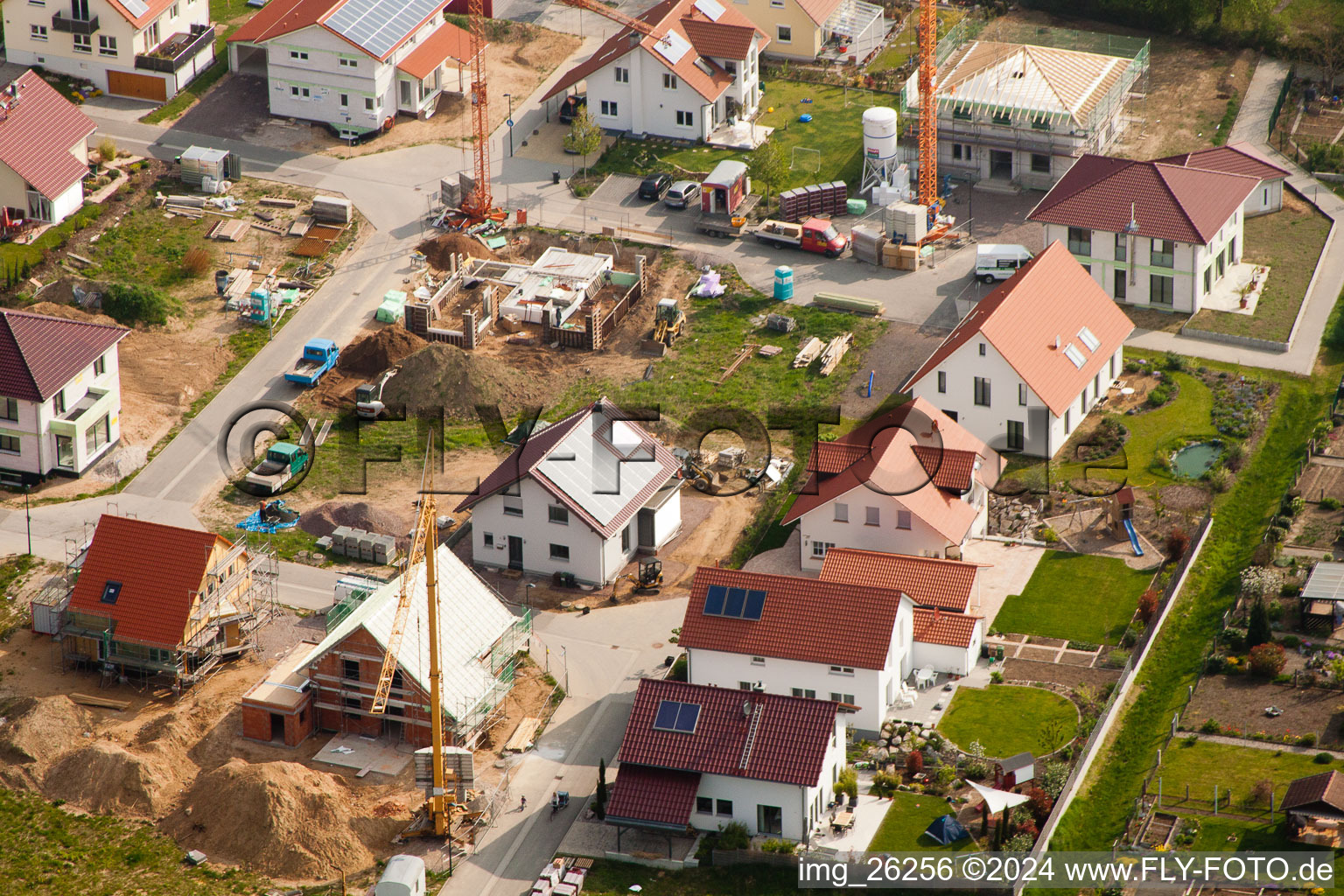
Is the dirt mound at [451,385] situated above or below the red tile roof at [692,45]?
below

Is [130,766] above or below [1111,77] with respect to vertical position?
below

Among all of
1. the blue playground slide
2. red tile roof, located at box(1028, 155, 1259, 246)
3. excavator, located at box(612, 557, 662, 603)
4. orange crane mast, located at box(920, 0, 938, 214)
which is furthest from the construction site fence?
orange crane mast, located at box(920, 0, 938, 214)

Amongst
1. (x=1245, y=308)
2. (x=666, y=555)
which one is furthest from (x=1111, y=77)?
(x=666, y=555)

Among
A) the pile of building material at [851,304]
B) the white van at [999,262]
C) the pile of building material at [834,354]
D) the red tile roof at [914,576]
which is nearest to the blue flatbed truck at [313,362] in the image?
the pile of building material at [834,354]

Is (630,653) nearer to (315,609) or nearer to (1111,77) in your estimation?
(315,609)

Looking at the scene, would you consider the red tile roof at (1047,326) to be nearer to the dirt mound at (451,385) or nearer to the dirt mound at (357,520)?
the dirt mound at (451,385)

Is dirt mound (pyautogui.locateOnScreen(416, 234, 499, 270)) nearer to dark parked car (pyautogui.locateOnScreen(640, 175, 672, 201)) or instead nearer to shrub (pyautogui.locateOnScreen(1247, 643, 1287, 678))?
dark parked car (pyautogui.locateOnScreen(640, 175, 672, 201))

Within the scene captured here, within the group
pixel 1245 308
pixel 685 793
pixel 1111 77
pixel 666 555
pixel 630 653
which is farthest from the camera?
pixel 1111 77
